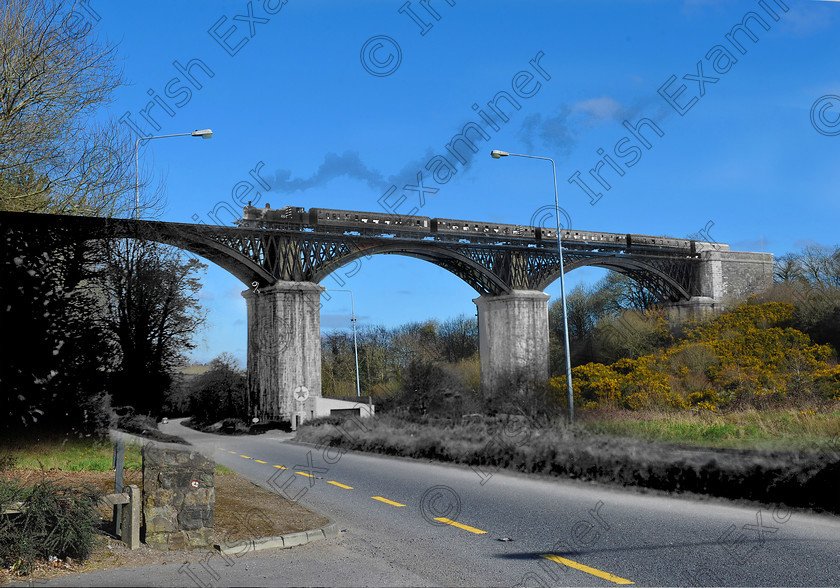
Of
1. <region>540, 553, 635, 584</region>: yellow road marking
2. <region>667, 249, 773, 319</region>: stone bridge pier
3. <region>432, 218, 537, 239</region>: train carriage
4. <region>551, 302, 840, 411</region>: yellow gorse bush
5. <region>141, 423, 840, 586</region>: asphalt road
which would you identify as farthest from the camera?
<region>667, 249, 773, 319</region>: stone bridge pier

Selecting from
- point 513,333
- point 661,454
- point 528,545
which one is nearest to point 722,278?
point 513,333

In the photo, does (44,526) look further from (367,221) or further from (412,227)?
(412,227)

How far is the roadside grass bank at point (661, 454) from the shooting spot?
10.2 meters

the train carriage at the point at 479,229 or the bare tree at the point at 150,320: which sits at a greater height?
the train carriage at the point at 479,229

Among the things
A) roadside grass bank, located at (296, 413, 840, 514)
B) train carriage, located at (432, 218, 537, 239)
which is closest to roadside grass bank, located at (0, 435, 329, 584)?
roadside grass bank, located at (296, 413, 840, 514)

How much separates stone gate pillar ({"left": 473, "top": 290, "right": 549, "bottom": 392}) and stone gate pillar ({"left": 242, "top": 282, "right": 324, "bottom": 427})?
14.4 meters

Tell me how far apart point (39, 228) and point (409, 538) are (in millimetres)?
7358

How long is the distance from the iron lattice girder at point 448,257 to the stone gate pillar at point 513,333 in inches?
39.1

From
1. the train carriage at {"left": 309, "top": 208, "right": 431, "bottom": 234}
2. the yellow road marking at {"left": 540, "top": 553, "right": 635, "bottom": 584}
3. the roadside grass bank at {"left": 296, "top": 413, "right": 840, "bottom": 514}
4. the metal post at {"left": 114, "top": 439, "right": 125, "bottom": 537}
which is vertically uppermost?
the train carriage at {"left": 309, "top": 208, "right": 431, "bottom": 234}

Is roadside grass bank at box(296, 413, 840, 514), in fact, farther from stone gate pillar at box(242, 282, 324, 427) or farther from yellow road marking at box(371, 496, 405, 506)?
stone gate pillar at box(242, 282, 324, 427)

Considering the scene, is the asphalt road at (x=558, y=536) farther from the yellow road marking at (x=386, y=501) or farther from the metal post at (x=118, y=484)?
the metal post at (x=118, y=484)

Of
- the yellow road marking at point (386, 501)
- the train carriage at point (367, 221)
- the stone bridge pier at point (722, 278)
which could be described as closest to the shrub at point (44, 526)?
the yellow road marking at point (386, 501)

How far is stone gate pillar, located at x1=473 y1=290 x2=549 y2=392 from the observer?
168ft

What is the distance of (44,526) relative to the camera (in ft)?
22.9
